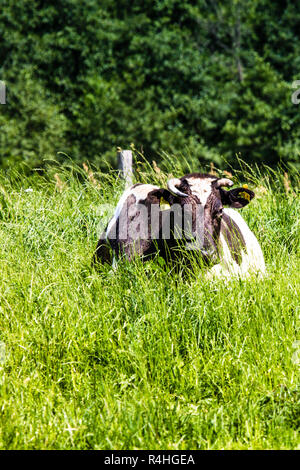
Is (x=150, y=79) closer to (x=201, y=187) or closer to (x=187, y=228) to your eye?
(x=201, y=187)

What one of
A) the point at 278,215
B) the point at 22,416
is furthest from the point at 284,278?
the point at 22,416

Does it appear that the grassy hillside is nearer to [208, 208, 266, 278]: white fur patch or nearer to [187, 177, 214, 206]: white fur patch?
[208, 208, 266, 278]: white fur patch

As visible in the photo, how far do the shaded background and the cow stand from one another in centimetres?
690

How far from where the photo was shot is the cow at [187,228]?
5.04 meters

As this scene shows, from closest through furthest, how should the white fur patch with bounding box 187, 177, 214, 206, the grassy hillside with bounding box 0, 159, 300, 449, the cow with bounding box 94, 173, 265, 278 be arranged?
the grassy hillside with bounding box 0, 159, 300, 449
the cow with bounding box 94, 173, 265, 278
the white fur patch with bounding box 187, 177, 214, 206

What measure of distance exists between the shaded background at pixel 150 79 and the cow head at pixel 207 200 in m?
6.92

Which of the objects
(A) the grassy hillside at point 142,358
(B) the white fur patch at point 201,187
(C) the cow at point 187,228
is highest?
(B) the white fur patch at point 201,187

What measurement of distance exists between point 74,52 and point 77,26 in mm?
505

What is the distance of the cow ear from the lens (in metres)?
5.46

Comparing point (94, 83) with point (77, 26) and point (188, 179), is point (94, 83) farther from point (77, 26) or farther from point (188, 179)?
point (188, 179)

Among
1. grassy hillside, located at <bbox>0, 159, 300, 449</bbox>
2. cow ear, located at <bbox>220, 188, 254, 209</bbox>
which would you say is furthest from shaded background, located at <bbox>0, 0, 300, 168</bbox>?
grassy hillside, located at <bbox>0, 159, 300, 449</bbox>

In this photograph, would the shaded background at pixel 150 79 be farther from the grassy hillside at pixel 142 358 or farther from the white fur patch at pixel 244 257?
the grassy hillside at pixel 142 358

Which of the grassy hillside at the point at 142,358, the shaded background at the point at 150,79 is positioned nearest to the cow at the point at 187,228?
the grassy hillside at the point at 142,358
